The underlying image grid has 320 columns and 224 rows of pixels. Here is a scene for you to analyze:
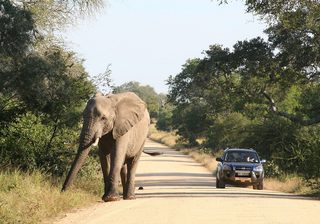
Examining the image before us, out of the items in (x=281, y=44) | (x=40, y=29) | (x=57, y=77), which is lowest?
(x=57, y=77)

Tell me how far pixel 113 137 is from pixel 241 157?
422 inches

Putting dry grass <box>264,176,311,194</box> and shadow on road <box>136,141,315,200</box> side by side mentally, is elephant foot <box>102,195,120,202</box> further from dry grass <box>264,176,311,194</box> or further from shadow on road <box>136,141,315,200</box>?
dry grass <box>264,176,311,194</box>

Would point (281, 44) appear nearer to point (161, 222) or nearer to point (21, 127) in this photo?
point (21, 127)

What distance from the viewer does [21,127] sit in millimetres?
19750

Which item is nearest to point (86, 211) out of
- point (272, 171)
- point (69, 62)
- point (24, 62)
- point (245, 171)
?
point (24, 62)

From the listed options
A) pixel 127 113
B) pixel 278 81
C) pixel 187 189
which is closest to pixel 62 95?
pixel 127 113

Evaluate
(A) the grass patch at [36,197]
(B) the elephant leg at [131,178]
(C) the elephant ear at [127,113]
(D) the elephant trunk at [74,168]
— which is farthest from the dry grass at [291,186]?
(D) the elephant trunk at [74,168]

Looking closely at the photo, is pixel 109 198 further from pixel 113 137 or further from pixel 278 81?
pixel 278 81

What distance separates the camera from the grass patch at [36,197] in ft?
34.3

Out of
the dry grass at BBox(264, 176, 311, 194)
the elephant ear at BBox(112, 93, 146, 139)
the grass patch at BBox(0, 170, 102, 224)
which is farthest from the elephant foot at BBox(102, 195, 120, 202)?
the dry grass at BBox(264, 176, 311, 194)

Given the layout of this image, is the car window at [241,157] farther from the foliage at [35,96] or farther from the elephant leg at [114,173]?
the elephant leg at [114,173]

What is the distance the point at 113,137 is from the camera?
15.8 meters

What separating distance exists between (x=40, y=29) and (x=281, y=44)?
51.2ft

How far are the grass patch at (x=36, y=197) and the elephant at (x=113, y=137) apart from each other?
68 centimetres
